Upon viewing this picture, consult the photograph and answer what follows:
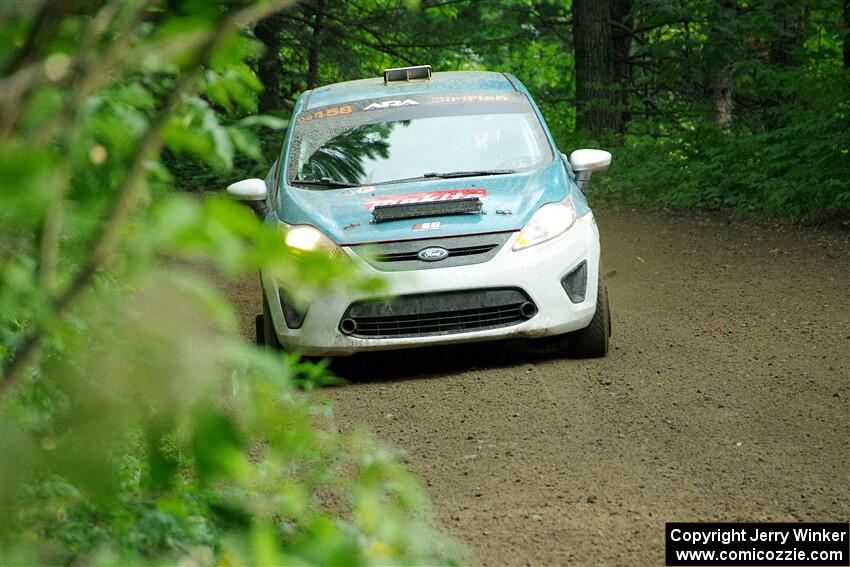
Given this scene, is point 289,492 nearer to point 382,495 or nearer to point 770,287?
point 382,495

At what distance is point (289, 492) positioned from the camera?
2.55m

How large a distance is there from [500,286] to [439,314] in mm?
411

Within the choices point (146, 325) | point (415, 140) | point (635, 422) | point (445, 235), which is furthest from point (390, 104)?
point (146, 325)

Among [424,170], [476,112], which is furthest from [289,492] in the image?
[476,112]

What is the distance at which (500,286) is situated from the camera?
24.5 feet

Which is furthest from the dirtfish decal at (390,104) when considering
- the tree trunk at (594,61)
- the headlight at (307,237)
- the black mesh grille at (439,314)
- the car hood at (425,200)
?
the tree trunk at (594,61)

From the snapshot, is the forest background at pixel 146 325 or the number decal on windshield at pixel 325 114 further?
the number decal on windshield at pixel 325 114

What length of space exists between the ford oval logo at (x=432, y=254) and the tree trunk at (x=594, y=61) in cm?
1356

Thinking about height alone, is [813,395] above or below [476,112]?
below

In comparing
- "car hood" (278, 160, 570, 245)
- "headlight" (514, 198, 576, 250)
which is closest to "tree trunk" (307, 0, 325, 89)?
"car hood" (278, 160, 570, 245)

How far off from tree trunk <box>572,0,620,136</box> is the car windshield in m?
11.7

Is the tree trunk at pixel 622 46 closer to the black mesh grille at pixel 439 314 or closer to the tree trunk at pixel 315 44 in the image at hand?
the tree trunk at pixel 315 44

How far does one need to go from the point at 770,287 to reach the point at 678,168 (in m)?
6.97

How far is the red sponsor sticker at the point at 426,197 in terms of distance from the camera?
7715 millimetres
